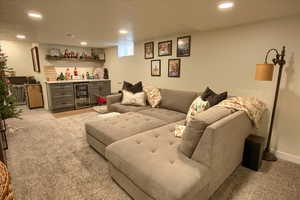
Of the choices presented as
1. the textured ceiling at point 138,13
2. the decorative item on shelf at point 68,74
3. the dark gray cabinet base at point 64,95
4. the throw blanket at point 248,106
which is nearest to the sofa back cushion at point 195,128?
the throw blanket at point 248,106

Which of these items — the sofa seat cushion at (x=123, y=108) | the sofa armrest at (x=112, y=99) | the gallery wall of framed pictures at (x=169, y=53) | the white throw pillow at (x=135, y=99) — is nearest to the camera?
the sofa seat cushion at (x=123, y=108)

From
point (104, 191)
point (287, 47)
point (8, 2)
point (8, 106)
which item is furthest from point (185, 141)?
point (8, 106)

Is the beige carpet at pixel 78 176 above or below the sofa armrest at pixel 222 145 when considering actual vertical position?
below

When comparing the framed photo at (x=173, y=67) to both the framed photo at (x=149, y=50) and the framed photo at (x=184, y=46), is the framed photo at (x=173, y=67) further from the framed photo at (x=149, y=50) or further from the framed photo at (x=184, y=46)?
the framed photo at (x=149, y=50)

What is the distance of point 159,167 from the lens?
4.64 feet

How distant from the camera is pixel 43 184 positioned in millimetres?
1849

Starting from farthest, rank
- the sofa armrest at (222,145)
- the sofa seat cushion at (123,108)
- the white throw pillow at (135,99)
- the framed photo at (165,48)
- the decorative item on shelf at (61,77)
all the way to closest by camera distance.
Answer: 1. the decorative item on shelf at (61,77)
2. the framed photo at (165,48)
3. the white throw pillow at (135,99)
4. the sofa seat cushion at (123,108)
5. the sofa armrest at (222,145)

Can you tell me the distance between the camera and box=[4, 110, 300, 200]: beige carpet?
1.70 metres

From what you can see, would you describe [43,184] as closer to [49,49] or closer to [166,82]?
[166,82]

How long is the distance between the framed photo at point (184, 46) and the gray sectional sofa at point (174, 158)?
1949mm

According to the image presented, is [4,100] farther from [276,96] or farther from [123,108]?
[276,96]

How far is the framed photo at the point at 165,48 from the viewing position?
3.80 m

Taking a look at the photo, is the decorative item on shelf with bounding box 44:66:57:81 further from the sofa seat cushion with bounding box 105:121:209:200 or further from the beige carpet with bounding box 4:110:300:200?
the sofa seat cushion with bounding box 105:121:209:200

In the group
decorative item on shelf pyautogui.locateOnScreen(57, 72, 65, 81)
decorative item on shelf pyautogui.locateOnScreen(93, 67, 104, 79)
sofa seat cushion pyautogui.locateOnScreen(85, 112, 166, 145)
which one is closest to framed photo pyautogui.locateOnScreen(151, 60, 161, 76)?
sofa seat cushion pyautogui.locateOnScreen(85, 112, 166, 145)
